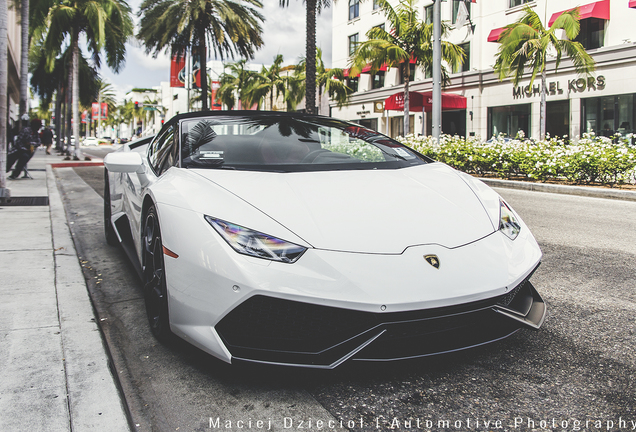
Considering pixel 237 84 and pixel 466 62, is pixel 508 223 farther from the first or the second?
pixel 237 84

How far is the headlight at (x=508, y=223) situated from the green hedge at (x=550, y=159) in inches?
368

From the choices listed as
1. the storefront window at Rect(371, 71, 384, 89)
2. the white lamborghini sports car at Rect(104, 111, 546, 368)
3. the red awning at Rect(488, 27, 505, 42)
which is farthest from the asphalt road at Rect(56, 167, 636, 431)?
the storefront window at Rect(371, 71, 384, 89)

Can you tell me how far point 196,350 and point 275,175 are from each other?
0.96 m

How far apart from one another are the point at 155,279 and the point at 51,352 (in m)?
0.60

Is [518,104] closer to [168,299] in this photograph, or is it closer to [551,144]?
[551,144]

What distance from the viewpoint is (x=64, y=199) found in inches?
378

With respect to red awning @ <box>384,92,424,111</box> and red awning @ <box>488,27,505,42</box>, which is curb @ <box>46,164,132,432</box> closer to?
red awning @ <box>488,27,505,42</box>

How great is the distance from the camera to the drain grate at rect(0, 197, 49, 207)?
323 inches

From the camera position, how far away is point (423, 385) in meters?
2.29

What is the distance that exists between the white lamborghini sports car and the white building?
18560 mm

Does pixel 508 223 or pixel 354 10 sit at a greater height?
pixel 354 10

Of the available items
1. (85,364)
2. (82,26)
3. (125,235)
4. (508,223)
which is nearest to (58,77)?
(82,26)

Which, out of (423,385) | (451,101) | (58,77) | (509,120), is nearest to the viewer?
(423,385)

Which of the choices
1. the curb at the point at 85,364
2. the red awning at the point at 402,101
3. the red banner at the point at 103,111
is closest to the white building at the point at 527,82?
the red awning at the point at 402,101
